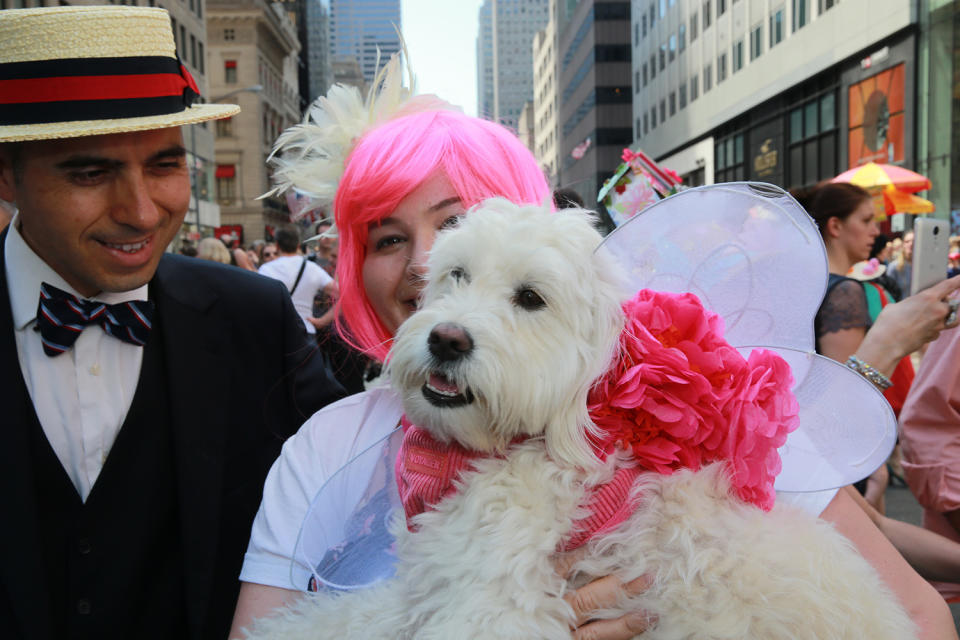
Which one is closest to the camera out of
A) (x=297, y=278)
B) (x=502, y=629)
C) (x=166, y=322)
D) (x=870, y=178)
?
(x=502, y=629)

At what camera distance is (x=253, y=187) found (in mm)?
54031

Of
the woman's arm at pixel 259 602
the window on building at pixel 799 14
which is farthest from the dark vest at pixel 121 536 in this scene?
the window on building at pixel 799 14

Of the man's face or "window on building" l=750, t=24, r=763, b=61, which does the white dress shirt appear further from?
"window on building" l=750, t=24, r=763, b=61

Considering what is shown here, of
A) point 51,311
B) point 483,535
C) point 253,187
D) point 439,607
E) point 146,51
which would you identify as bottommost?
point 439,607

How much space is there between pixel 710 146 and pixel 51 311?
40.9 metres

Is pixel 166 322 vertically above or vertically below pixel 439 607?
above

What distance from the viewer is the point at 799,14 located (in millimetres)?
28172

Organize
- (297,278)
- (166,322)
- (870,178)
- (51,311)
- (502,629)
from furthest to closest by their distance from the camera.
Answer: (870,178) < (297,278) < (166,322) < (51,311) < (502,629)

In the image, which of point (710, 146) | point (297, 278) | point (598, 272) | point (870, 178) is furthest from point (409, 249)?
point (710, 146)

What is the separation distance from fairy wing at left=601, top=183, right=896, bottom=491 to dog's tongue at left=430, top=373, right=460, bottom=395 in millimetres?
520

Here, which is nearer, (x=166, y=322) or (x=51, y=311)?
(x=51, y=311)

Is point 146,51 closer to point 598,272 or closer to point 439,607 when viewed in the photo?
point 598,272

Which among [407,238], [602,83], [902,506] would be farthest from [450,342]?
[602,83]

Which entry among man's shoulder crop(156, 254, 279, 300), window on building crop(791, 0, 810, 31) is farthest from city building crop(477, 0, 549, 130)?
man's shoulder crop(156, 254, 279, 300)
